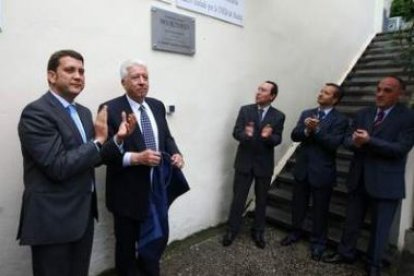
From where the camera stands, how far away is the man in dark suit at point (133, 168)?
91.7 inches

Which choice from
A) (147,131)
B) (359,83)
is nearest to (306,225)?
(147,131)

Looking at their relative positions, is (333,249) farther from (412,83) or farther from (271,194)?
(412,83)

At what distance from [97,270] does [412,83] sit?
4.15 metres

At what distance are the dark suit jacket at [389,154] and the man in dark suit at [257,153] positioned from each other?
0.81 m

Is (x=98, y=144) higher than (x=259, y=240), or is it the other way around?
(x=98, y=144)

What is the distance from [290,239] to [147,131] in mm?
1885

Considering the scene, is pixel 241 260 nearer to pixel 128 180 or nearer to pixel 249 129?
pixel 249 129

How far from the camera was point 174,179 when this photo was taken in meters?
2.57

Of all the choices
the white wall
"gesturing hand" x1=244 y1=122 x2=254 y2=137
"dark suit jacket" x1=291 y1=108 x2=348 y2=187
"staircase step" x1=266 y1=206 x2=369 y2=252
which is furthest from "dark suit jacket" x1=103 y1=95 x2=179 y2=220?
"staircase step" x1=266 y1=206 x2=369 y2=252

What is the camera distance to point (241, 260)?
3.19 m

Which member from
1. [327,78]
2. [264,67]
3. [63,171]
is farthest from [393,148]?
[327,78]

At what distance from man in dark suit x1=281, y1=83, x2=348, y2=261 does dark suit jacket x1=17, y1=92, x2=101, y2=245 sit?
2021 mm

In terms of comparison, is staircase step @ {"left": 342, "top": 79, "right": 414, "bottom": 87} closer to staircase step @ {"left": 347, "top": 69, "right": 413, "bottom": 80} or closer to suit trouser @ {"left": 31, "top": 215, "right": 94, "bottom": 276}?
staircase step @ {"left": 347, "top": 69, "right": 413, "bottom": 80}

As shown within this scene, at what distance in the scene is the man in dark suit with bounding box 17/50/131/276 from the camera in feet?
5.59
